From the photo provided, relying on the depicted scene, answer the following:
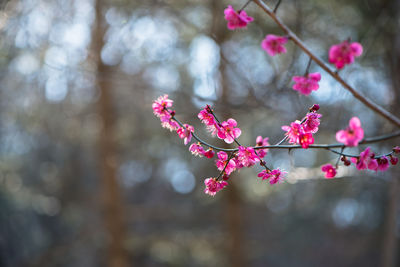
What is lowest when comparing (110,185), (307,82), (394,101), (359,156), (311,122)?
(359,156)

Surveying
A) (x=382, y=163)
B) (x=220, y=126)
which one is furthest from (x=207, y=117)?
(x=382, y=163)

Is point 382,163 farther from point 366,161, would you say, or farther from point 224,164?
point 224,164

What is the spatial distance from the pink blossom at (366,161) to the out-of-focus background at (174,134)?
5.17ft

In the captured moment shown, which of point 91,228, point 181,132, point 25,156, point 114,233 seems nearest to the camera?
point 181,132

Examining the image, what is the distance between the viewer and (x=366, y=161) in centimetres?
103

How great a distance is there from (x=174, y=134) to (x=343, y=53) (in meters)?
4.90

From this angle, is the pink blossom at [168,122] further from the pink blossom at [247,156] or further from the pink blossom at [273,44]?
the pink blossom at [273,44]

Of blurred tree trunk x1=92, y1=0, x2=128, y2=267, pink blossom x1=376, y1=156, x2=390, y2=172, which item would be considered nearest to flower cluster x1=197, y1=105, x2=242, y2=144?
pink blossom x1=376, y1=156, x2=390, y2=172

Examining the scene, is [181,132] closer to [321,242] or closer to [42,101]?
[42,101]

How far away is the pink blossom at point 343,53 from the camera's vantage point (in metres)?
0.98

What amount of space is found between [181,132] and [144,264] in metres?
9.00

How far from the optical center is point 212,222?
761 centimetres

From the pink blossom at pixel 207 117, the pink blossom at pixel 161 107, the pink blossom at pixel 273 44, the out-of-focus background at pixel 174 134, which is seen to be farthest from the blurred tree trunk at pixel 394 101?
the pink blossom at pixel 161 107

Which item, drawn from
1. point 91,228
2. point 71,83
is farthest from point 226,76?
point 91,228
